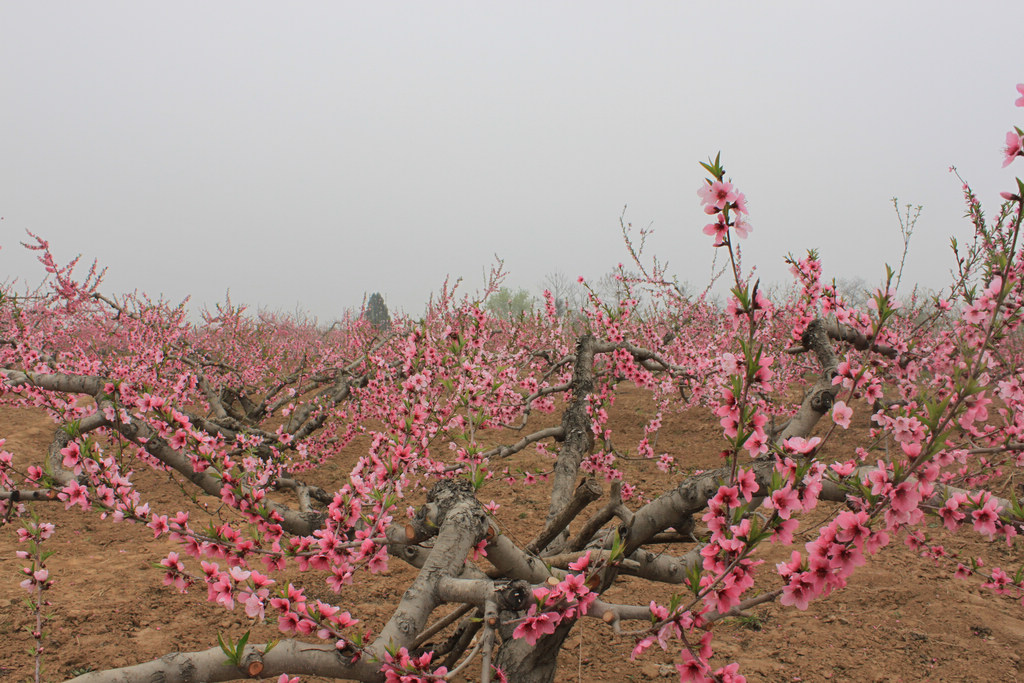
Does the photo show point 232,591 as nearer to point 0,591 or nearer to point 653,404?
point 0,591

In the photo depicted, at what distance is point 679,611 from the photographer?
1339 mm

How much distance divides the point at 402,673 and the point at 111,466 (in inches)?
74.5

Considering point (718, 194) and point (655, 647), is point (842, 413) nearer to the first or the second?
point (718, 194)

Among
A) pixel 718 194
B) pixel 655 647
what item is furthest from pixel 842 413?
pixel 655 647

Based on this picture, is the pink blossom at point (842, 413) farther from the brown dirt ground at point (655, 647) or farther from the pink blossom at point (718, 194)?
the brown dirt ground at point (655, 647)

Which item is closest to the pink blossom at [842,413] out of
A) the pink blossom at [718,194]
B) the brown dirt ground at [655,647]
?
the pink blossom at [718,194]

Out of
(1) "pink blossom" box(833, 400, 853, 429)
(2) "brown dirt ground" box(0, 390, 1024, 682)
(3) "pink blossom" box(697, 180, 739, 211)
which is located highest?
(3) "pink blossom" box(697, 180, 739, 211)

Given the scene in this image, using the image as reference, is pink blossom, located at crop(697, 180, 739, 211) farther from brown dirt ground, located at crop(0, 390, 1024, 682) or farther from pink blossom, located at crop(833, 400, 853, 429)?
brown dirt ground, located at crop(0, 390, 1024, 682)

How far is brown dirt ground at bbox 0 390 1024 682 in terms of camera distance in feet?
9.80

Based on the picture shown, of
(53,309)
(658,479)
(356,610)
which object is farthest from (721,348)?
(53,309)

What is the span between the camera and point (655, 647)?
3318 mm

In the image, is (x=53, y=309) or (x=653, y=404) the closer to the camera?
(x=53, y=309)

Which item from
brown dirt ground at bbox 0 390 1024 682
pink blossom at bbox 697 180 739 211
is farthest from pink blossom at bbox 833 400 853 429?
brown dirt ground at bbox 0 390 1024 682

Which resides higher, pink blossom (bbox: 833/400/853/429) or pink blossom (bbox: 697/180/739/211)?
pink blossom (bbox: 697/180/739/211)
